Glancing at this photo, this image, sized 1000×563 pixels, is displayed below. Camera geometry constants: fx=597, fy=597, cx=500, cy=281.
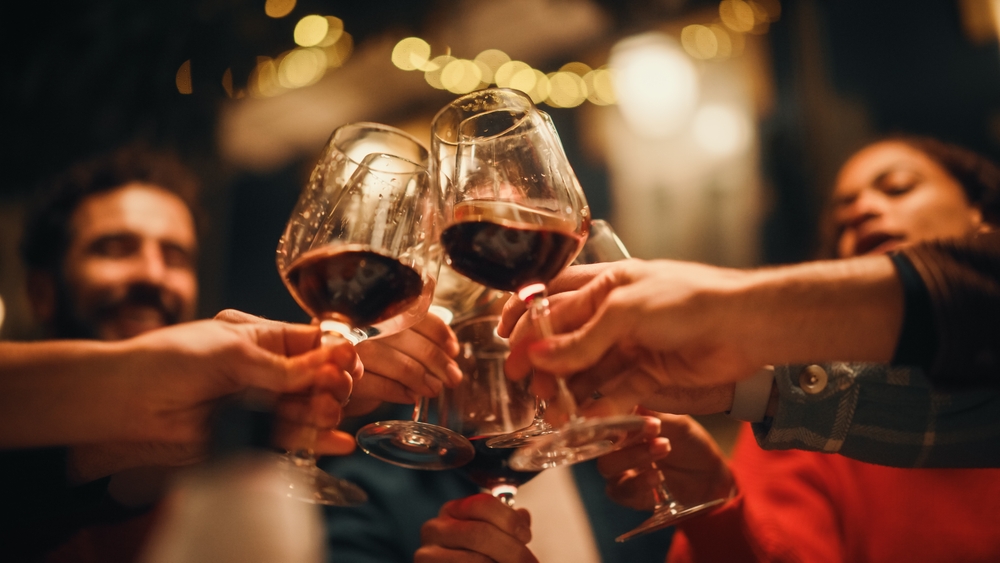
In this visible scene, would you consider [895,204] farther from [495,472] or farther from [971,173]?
[495,472]

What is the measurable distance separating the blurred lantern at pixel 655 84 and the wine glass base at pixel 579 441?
2.45m

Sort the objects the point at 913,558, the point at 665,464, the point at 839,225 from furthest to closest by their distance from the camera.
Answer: the point at 839,225 → the point at 913,558 → the point at 665,464

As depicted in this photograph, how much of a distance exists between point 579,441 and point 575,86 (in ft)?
9.04

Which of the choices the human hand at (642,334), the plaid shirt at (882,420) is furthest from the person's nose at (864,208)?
the human hand at (642,334)

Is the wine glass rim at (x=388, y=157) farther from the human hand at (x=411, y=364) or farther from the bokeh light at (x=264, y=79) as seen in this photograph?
the bokeh light at (x=264, y=79)

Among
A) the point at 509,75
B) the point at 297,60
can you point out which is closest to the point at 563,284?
the point at 509,75

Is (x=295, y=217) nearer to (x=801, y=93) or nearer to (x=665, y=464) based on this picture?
(x=665, y=464)

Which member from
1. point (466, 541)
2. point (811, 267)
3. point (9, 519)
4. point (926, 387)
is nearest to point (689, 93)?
point (926, 387)

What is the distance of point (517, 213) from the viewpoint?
74 centimetres

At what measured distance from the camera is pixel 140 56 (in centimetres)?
289

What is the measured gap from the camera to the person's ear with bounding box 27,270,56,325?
2.03 metres

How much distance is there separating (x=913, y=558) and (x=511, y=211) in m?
1.22

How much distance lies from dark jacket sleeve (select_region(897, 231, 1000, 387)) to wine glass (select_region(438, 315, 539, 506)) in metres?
0.54

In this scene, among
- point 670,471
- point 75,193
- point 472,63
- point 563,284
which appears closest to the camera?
point 563,284
